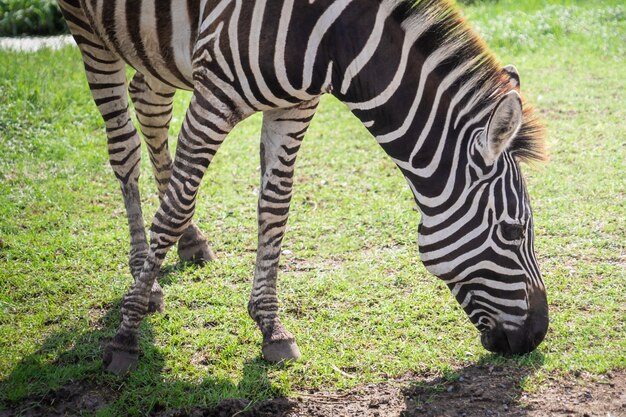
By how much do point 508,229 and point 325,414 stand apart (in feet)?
5.35

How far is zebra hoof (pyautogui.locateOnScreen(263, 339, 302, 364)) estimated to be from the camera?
5.27 meters

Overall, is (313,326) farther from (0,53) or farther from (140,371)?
(0,53)

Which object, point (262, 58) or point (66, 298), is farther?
point (66, 298)

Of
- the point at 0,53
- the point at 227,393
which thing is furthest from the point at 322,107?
the point at 227,393

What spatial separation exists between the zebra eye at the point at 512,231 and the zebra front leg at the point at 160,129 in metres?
3.18

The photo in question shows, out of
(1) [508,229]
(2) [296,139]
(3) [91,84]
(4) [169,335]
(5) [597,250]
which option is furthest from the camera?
(5) [597,250]

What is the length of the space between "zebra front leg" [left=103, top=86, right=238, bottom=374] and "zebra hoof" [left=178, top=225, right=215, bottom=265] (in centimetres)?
160

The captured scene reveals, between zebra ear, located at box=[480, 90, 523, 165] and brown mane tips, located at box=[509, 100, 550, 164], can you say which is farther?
brown mane tips, located at box=[509, 100, 550, 164]

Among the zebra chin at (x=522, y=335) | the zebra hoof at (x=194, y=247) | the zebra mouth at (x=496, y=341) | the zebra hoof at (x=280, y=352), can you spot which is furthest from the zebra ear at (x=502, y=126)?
the zebra hoof at (x=194, y=247)

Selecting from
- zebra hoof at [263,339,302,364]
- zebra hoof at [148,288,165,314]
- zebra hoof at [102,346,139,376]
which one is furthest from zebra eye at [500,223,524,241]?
zebra hoof at [148,288,165,314]

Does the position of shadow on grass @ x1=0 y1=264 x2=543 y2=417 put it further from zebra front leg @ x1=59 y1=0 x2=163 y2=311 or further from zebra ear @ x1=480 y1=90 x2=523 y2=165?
zebra ear @ x1=480 y1=90 x2=523 y2=165

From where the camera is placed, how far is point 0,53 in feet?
37.6

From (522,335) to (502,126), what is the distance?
1.38 meters

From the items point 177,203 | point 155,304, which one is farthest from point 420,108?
point 155,304
